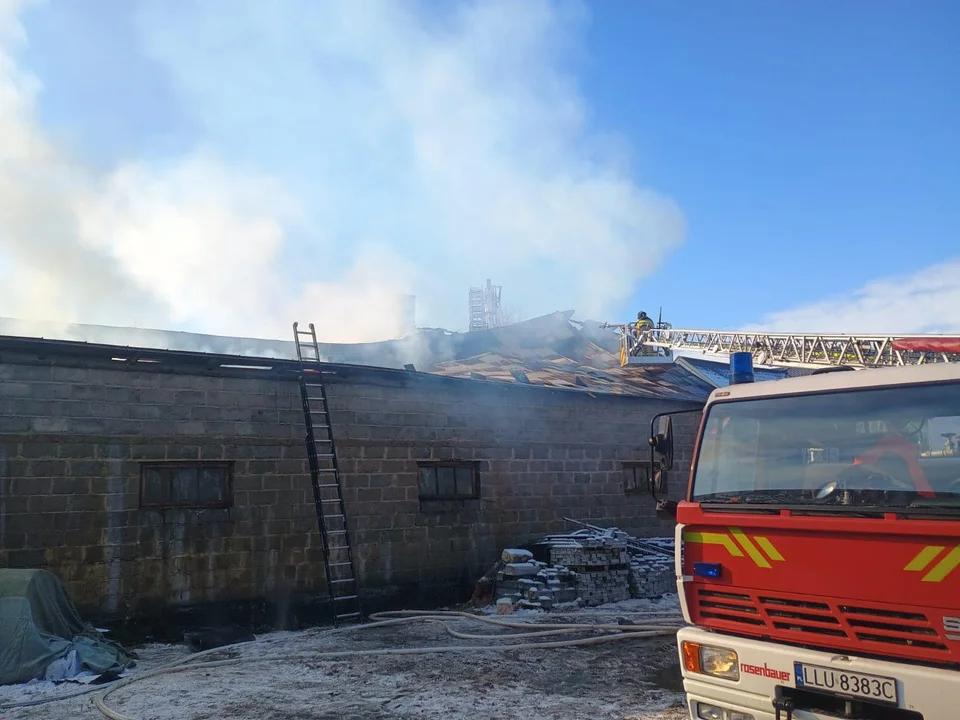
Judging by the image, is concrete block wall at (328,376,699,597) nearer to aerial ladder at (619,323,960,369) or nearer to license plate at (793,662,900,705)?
aerial ladder at (619,323,960,369)

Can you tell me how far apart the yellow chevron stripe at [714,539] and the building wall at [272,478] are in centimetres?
727

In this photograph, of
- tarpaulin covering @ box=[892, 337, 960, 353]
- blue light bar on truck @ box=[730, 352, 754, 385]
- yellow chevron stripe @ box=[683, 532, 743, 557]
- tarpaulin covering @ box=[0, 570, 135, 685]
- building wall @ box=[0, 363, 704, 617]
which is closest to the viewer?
yellow chevron stripe @ box=[683, 532, 743, 557]

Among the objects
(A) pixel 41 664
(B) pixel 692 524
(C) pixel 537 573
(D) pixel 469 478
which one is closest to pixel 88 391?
(A) pixel 41 664

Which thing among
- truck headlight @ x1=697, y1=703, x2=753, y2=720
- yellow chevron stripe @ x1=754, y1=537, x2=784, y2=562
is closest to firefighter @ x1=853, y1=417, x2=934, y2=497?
yellow chevron stripe @ x1=754, y1=537, x2=784, y2=562

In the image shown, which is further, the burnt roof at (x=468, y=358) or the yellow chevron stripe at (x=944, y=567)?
the burnt roof at (x=468, y=358)

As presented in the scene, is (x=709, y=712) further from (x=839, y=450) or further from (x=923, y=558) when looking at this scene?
(x=839, y=450)

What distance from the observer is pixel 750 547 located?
174 inches

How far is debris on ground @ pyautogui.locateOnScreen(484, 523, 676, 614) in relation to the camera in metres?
11.4

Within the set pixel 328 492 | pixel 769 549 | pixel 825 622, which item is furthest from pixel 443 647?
pixel 825 622

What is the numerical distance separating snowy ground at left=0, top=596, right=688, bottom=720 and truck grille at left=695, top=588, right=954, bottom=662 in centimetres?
196

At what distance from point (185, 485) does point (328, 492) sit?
206cm

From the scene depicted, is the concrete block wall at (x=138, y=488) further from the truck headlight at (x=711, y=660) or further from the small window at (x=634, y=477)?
the truck headlight at (x=711, y=660)

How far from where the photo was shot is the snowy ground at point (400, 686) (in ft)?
20.8

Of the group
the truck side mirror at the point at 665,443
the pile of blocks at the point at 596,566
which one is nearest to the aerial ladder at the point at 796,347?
the truck side mirror at the point at 665,443
